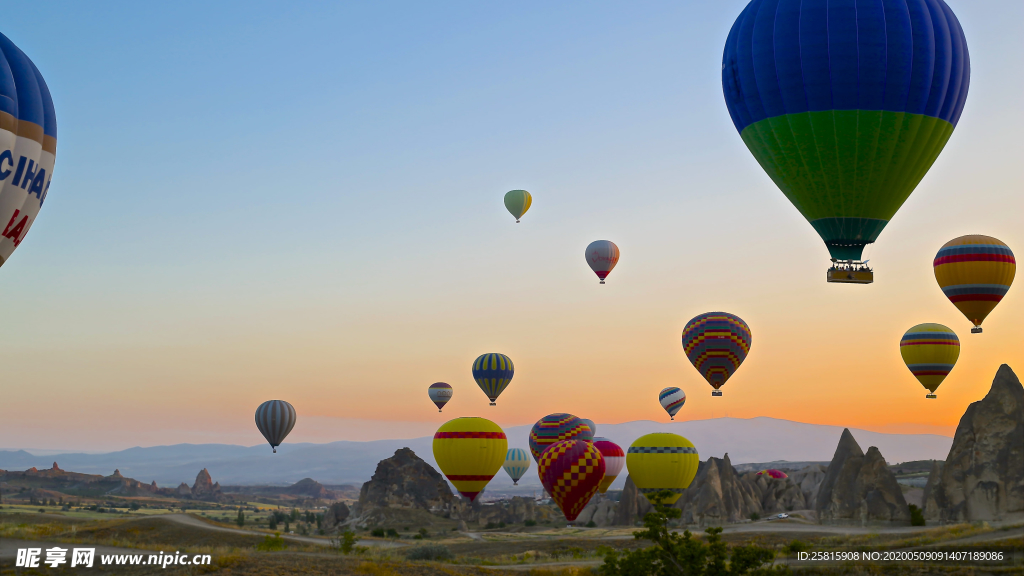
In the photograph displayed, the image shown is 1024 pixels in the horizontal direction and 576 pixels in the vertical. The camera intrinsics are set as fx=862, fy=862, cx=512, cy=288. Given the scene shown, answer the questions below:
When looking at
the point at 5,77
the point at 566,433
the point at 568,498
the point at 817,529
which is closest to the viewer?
the point at 5,77

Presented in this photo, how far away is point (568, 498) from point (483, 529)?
30020mm

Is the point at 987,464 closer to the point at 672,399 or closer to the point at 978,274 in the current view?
the point at 978,274

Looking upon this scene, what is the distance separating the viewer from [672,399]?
3585 inches

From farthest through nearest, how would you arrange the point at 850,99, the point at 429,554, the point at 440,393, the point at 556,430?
the point at 440,393 → the point at 556,430 → the point at 429,554 → the point at 850,99

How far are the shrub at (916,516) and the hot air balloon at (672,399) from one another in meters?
31.9

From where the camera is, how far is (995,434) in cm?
5406

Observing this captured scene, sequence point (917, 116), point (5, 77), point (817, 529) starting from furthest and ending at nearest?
1. point (817, 529)
2. point (917, 116)
3. point (5, 77)

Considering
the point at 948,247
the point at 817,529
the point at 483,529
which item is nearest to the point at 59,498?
the point at 483,529

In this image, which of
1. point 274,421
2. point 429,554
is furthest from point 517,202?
point 429,554

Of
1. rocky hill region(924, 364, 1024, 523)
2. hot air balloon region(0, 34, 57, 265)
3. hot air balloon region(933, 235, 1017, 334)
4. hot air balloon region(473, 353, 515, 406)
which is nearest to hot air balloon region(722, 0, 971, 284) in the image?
hot air balloon region(933, 235, 1017, 334)

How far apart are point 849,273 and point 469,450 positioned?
27.5 m

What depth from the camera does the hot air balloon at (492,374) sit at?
79562mm

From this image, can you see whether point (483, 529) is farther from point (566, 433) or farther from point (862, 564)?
point (862, 564)

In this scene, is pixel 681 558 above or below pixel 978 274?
below
